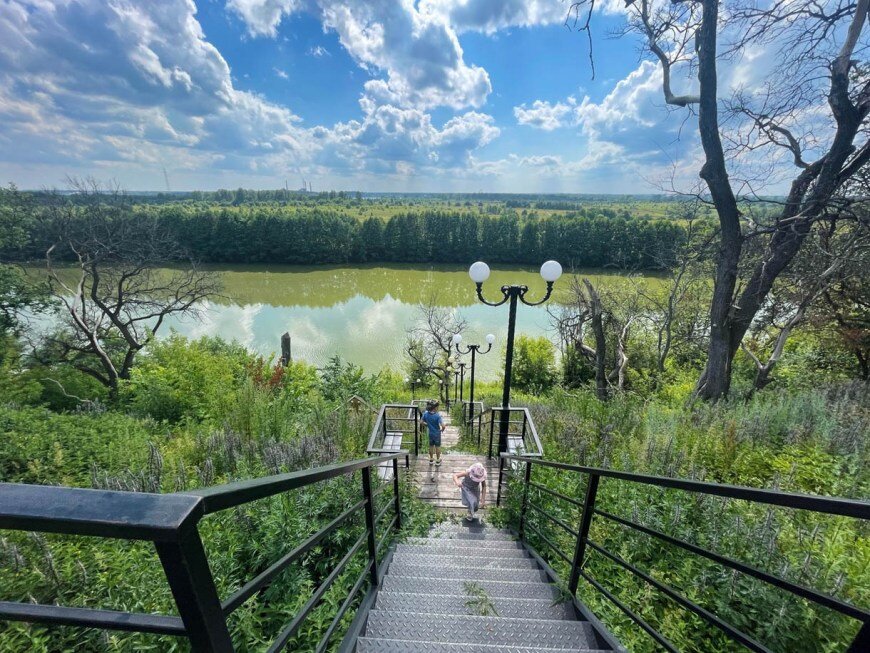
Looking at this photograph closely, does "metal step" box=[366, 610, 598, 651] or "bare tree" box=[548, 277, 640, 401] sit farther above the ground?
"metal step" box=[366, 610, 598, 651]

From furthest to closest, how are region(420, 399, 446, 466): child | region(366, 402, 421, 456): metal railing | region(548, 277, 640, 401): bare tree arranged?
region(548, 277, 640, 401): bare tree
region(420, 399, 446, 466): child
region(366, 402, 421, 456): metal railing

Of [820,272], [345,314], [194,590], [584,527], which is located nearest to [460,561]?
[584,527]

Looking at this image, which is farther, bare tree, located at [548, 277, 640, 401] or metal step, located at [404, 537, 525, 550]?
bare tree, located at [548, 277, 640, 401]

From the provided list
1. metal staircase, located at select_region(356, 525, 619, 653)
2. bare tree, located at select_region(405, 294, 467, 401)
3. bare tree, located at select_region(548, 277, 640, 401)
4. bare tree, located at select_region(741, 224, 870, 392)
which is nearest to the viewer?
metal staircase, located at select_region(356, 525, 619, 653)

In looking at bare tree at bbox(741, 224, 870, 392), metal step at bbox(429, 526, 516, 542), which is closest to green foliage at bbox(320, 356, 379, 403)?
metal step at bbox(429, 526, 516, 542)

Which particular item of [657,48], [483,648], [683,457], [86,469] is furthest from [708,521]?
[657,48]

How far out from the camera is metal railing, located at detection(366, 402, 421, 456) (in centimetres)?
454

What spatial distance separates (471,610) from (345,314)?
24865 mm

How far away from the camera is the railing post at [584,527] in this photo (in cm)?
204

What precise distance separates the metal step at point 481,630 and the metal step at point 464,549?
1.17 meters

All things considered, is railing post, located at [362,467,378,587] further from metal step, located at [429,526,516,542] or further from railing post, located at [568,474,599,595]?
metal step, located at [429,526,516,542]

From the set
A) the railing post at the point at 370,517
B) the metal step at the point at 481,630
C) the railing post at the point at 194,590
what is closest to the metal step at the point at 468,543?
the railing post at the point at 370,517

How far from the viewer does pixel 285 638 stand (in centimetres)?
116

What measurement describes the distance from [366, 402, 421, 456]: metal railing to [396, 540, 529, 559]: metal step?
1011mm
